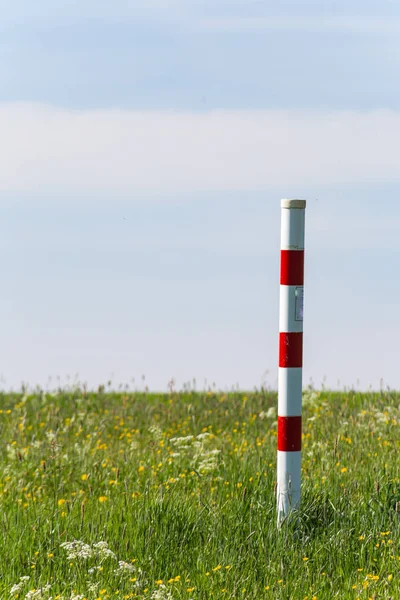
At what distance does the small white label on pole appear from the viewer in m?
5.59

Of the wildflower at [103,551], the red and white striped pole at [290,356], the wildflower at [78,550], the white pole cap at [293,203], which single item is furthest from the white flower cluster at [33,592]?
the white pole cap at [293,203]

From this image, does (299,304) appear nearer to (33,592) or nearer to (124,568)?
(124,568)

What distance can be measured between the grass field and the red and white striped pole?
20cm

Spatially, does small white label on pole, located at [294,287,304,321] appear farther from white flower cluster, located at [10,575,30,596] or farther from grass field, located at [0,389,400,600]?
white flower cluster, located at [10,575,30,596]

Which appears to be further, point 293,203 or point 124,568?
point 293,203

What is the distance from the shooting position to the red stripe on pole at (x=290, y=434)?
18.2 ft

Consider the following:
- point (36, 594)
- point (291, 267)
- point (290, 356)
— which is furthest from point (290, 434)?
point (36, 594)

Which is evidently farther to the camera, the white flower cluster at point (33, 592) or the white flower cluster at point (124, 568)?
the white flower cluster at point (124, 568)

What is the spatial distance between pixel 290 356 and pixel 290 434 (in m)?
0.50

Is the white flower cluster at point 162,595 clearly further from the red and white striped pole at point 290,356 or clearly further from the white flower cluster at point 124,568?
the red and white striped pole at point 290,356

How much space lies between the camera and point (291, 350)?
18.3 ft

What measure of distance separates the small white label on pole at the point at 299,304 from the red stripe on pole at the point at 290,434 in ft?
2.15

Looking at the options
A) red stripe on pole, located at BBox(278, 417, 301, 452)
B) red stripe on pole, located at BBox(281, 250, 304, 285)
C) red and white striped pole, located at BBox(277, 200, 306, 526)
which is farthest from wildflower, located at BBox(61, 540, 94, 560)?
red stripe on pole, located at BBox(281, 250, 304, 285)

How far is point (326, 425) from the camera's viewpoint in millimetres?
8750
